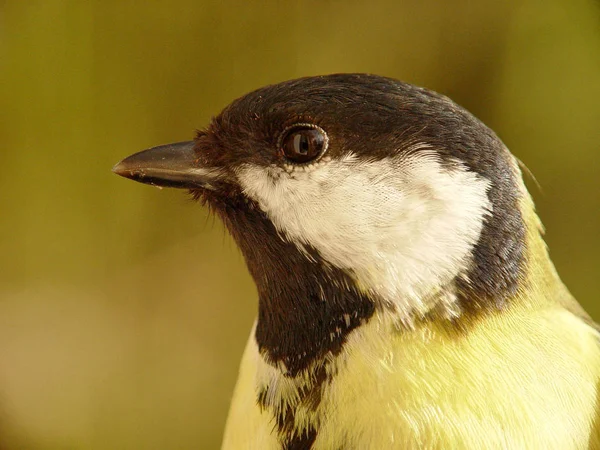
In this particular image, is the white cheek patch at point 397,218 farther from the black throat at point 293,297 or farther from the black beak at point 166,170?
the black beak at point 166,170

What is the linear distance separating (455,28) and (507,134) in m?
0.44

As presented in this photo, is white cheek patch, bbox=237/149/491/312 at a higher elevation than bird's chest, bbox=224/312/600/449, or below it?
higher

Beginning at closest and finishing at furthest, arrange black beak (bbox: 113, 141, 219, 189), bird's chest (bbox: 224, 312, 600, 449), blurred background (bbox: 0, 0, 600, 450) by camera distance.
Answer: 1. bird's chest (bbox: 224, 312, 600, 449)
2. black beak (bbox: 113, 141, 219, 189)
3. blurred background (bbox: 0, 0, 600, 450)

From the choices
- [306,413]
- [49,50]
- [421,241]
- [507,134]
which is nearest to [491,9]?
[507,134]

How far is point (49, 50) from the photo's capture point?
90.1 inches

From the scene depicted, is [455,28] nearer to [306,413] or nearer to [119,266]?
[119,266]

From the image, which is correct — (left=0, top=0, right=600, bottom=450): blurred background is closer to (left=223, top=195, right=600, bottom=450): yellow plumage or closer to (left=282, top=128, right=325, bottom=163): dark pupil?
(left=282, top=128, right=325, bottom=163): dark pupil

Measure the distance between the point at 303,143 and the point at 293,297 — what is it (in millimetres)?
227

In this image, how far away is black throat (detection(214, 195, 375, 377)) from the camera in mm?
901

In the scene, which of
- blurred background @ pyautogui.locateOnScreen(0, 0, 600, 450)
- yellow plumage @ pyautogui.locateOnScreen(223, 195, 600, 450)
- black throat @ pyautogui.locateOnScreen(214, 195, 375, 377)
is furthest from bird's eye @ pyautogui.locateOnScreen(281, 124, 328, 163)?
blurred background @ pyautogui.locateOnScreen(0, 0, 600, 450)

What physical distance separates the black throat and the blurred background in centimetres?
150

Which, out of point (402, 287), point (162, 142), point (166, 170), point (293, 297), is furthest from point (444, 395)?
point (162, 142)

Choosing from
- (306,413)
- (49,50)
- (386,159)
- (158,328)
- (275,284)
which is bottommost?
(158,328)

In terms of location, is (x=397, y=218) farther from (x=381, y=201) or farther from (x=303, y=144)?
(x=303, y=144)
